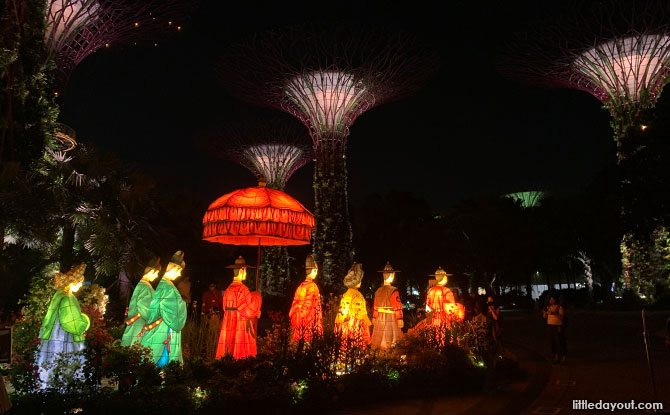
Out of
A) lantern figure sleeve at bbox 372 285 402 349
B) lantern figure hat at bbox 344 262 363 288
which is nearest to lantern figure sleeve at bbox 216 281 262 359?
lantern figure hat at bbox 344 262 363 288

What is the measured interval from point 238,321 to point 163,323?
136 cm

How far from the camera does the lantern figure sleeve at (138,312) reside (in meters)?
7.10

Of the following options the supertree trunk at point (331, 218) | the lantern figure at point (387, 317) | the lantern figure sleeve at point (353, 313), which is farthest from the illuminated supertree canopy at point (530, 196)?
the lantern figure sleeve at point (353, 313)

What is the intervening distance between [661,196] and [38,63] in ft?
48.6

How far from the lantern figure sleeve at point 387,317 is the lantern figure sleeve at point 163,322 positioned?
429cm

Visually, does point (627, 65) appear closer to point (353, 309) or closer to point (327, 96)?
point (327, 96)

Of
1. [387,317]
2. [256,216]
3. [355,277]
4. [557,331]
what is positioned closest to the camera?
[256,216]

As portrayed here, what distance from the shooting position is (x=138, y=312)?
7.11 m

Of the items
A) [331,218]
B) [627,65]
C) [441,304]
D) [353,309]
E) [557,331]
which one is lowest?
[557,331]

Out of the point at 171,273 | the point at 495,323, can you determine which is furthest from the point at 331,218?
the point at 171,273

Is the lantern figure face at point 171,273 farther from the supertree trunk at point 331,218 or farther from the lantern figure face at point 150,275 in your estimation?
the supertree trunk at point 331,218

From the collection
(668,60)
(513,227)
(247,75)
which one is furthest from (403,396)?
(513,227)

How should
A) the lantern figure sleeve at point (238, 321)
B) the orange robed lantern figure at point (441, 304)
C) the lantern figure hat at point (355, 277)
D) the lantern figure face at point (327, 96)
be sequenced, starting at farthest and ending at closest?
the lantern figure face at point (327, 96) < the orange robed lantern figure at point (441, 304) < the lantern figure hat at point (355, 277) < the lantern figure sleeve at point (238, 321)

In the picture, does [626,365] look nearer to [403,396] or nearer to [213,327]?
[403,396]
